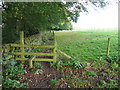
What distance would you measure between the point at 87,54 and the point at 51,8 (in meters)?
2.69

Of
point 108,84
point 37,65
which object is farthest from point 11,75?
point 108,84

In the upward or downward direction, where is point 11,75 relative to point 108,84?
upward

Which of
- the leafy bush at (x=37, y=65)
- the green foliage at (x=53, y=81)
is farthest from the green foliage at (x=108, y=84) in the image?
the leafy bush at (x=37, y=65)

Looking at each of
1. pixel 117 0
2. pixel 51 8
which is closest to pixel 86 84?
pixel 51 8

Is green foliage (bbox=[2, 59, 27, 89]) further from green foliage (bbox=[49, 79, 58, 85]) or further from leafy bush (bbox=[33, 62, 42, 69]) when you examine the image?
green foliage (bbox=[49, 79, 58, 85])

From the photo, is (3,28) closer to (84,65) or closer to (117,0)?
(84,65)

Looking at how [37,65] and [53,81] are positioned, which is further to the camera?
[37,65]

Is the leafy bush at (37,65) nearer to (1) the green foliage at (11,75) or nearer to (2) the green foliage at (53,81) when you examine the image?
(1) the green foliage at (11,75)

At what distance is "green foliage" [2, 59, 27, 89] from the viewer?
3.14 m

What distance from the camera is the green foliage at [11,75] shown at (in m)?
3.14

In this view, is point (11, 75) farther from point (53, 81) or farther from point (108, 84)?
point (108, 84)

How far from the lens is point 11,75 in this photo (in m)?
3.54

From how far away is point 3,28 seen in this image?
574 cm

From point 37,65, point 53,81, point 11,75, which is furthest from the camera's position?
point 37,65
